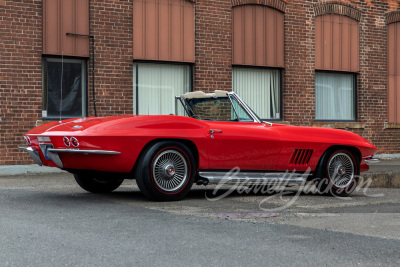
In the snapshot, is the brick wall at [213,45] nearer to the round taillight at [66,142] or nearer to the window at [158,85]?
the window at [158,85]

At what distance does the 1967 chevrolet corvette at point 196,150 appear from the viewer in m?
7.24

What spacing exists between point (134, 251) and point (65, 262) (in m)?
0.59

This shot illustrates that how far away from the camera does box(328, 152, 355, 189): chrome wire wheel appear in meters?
8.84

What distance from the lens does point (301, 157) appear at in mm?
8602

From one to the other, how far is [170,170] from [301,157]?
6.76 ft

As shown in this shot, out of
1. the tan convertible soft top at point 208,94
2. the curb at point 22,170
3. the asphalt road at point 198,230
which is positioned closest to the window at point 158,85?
the curb at point 22,170

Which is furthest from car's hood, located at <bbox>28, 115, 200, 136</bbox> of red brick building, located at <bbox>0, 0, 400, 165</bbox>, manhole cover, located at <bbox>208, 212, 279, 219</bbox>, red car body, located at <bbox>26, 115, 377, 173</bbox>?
red brick building, located at <bbox>0, 0, 400, 165</bbox>

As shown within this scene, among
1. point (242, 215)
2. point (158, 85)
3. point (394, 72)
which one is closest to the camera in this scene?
point (242, 215)

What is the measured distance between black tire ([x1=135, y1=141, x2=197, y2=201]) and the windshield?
40.4 inches

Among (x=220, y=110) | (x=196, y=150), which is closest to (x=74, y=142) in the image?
(x=196, y=150)

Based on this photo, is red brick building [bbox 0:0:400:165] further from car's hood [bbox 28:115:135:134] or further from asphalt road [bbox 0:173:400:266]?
car's hood [bbox 28:115:135:134]

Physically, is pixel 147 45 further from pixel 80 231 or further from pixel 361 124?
pixel 80 231

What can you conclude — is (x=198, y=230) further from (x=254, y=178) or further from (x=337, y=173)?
(x=337, y=173)

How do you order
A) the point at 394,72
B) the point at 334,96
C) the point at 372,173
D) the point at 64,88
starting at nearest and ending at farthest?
the point at 372,173
the point at 64,88
the point at 334,96
the point at 394,72
